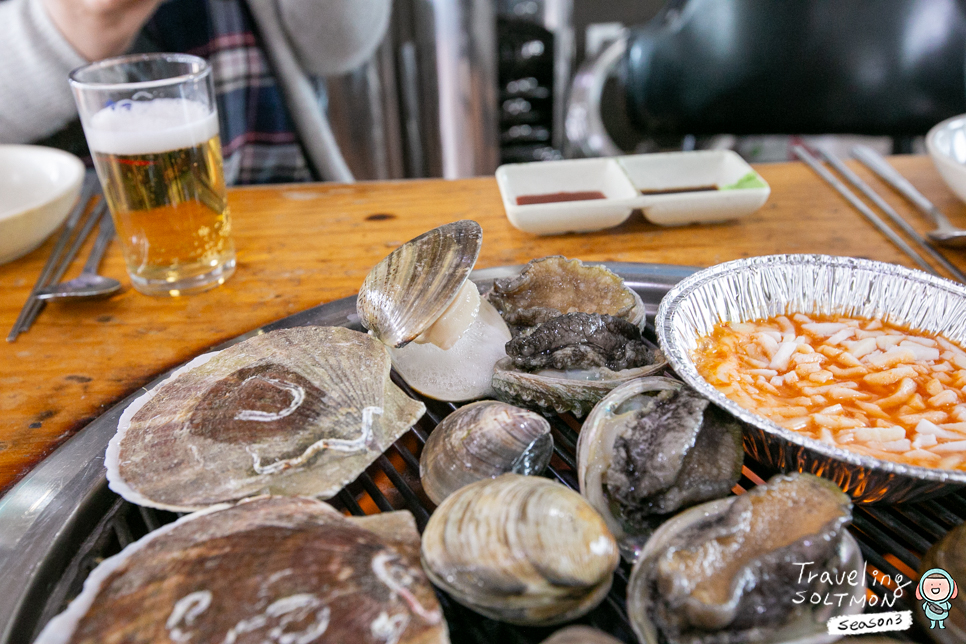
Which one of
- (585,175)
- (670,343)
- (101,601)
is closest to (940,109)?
(585,175)

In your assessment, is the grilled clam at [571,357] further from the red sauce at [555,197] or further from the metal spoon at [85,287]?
the metal spoon at [85,287]

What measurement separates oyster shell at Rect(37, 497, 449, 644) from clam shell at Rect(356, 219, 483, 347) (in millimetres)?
295

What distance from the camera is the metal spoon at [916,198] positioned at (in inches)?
52.4

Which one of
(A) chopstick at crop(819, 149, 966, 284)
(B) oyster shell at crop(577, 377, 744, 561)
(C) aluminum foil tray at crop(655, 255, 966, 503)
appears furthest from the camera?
(A) chopstick at crop(819, 149, 966, 284)

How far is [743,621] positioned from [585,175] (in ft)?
4.05

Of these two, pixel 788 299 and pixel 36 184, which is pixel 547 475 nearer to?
pixel 788 299

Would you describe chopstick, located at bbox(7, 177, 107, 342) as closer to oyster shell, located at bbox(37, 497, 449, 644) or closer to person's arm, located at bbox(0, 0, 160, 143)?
person's arm, located at bbox(0, 0, 160, 143)

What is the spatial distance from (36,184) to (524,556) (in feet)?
4.92

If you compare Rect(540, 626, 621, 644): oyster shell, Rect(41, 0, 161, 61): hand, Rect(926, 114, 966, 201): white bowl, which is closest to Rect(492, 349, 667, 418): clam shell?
Rect(540, 626, 621, 644): oyster shell

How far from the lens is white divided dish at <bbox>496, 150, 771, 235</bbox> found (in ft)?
4.66

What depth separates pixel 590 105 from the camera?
2984mm

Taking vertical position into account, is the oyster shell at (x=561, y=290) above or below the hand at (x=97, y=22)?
below

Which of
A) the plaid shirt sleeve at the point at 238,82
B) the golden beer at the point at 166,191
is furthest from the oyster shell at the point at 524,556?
the plaid shirt sleeve at the point at 238,82

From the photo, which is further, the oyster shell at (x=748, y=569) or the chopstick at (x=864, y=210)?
the chopstick at (x=864, y=210)
